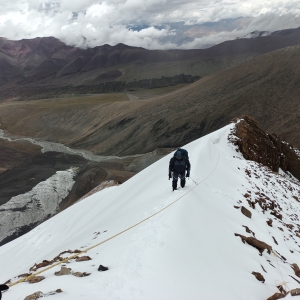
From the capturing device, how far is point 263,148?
74.6 ft

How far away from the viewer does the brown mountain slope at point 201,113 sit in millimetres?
48625

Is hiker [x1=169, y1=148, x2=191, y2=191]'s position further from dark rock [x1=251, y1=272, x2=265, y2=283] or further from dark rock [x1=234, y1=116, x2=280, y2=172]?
dark rock [x1=234, y1=116, x2=280, y2=172]

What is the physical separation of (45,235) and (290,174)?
20113mm

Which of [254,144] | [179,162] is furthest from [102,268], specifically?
[254,144]

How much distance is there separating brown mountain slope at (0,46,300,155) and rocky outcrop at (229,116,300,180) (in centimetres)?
1169

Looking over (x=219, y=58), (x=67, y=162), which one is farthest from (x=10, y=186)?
(x=219, y=58)

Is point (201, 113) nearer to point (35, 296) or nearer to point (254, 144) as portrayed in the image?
Result: point (254, 144)

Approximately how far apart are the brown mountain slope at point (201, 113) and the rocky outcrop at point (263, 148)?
38.4 feet

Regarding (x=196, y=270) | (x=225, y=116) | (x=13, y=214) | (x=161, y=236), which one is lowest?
(x=13, y=214)

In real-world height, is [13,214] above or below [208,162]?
below

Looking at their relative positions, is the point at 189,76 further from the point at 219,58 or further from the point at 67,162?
the point at 67,162

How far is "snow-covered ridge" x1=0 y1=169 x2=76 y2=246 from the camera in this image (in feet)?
84.0

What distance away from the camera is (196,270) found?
5.49 m

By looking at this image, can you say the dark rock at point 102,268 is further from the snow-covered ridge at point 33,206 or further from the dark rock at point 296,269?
the snow-covered ridge at point 33,206
